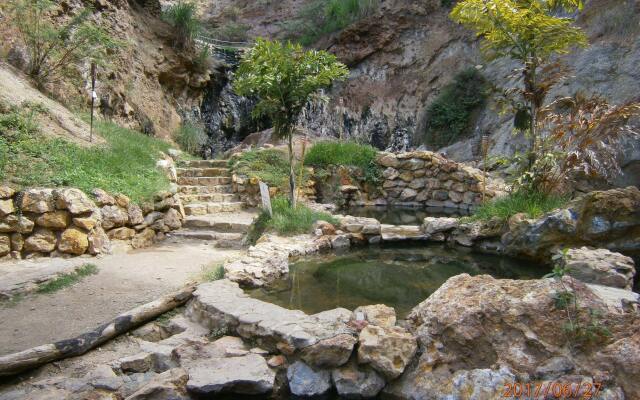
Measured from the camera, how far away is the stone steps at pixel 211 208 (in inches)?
316

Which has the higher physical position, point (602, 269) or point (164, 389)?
point (602, 269)

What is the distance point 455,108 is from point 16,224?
44.3ft

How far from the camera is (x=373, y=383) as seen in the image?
9.62 ft

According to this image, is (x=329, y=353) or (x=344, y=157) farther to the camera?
(x=344, y=157)

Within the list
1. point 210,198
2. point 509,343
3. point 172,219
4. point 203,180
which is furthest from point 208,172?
point 509,343

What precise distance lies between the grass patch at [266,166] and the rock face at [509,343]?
652cm

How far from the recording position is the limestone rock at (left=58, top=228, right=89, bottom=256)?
17.8 ft

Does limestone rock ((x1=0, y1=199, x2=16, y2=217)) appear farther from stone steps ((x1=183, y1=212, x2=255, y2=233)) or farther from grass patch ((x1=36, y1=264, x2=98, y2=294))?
stone steps ((x1=183, y1=212, x2=255, y2=233))

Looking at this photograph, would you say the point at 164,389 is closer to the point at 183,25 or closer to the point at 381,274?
the point at 381,274

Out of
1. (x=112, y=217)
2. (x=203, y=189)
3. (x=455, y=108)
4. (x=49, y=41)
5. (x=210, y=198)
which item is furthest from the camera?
(x=455, y=108)

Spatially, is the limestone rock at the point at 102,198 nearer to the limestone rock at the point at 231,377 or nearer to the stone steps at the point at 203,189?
the stone steps at the point at 203,189

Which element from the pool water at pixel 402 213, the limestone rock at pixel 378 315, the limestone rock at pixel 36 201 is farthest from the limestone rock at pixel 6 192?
the pool water at pixel 402 213

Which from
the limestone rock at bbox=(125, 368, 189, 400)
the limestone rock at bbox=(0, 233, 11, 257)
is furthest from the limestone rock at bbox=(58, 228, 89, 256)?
the limestone rock at bbox=(125, 368, 189, 400)

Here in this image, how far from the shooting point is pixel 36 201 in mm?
5375
